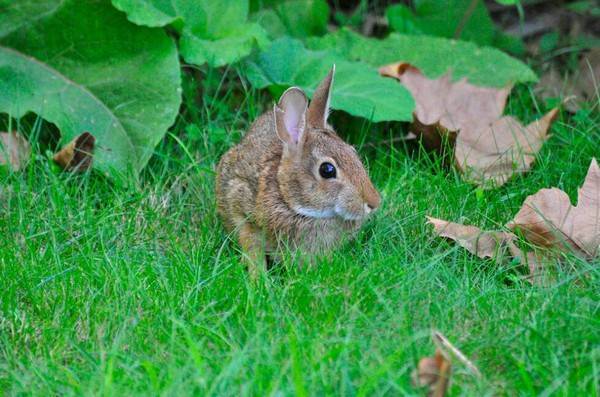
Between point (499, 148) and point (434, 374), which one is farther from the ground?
point (434, 374)

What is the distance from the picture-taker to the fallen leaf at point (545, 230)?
411 centimetres

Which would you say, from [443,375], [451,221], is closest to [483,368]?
[443,375]

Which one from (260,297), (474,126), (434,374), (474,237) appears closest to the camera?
(434,374)

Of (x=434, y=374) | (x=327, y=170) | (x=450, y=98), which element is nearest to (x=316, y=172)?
(x=327, y=170)

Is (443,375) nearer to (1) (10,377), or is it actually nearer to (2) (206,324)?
(2) (206,324)

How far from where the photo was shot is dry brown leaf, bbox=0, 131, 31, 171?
193 inches

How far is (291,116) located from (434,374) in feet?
5.40

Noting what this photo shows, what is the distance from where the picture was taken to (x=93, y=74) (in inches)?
211

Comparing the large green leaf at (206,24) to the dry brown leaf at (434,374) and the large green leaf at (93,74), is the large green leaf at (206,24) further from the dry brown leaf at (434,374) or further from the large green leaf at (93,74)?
the dry brown leaf at (434,374)

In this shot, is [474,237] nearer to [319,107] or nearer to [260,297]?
[319,107]

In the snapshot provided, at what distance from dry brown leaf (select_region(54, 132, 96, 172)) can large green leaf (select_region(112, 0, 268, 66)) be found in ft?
2.09

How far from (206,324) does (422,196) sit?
152 cm

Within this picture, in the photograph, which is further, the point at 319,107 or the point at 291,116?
the point at 319,107

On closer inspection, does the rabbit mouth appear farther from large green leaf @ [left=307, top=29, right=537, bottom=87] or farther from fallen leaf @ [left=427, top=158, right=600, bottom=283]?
large green leaf @ [left=307, top=29, right=537, bottom=87]
